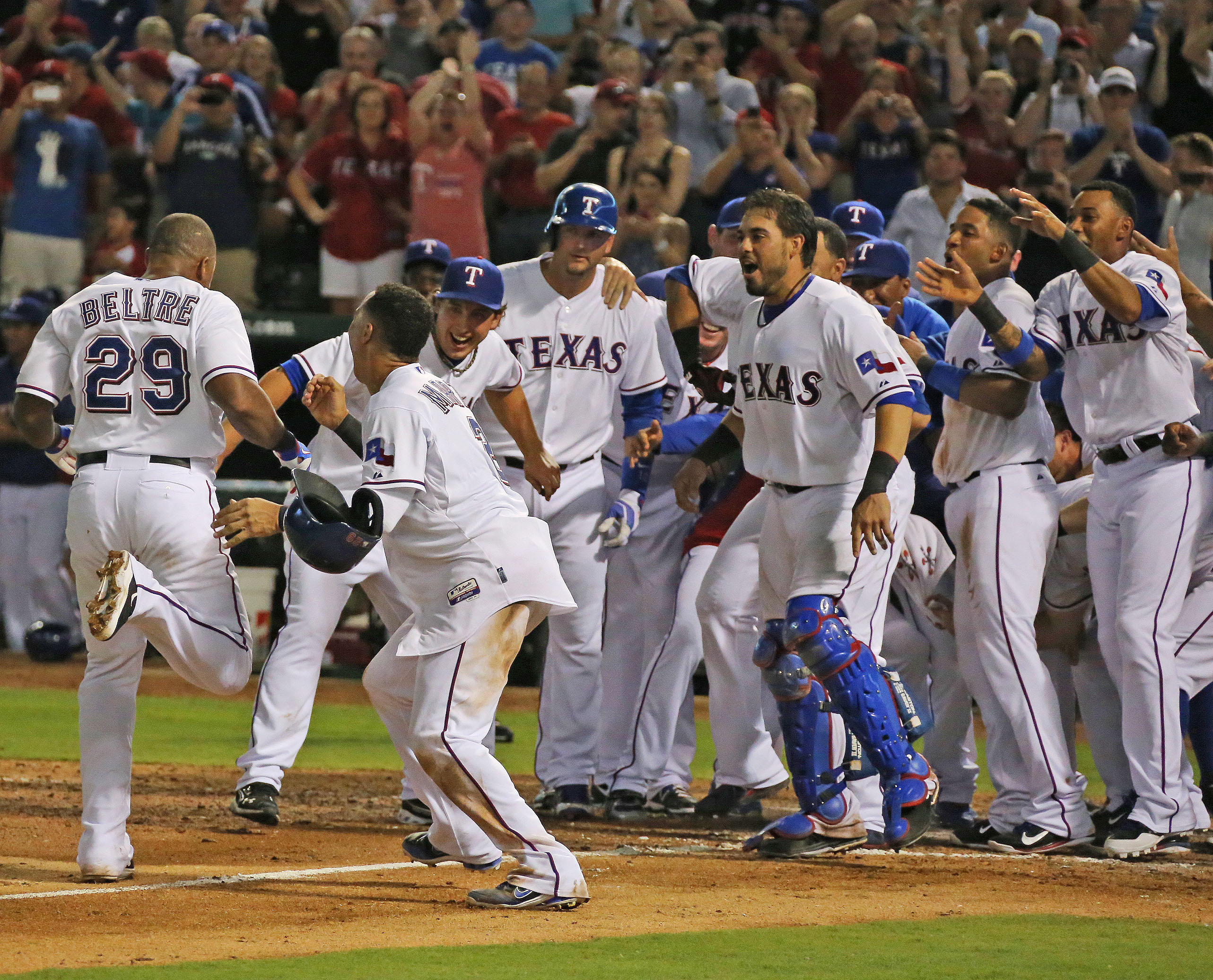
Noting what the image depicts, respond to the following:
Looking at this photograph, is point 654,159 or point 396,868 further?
point 654,159

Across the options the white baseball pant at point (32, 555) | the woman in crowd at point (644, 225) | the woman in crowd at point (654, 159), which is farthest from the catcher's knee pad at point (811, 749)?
the white baseball pant at point (32, 555)

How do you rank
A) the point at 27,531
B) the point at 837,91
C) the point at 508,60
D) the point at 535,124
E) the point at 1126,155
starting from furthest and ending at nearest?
1. the point at 508,60
2. the point at 837,91
3. the point at 27,531
4. the point at 535,124
5. the point at 1126,155

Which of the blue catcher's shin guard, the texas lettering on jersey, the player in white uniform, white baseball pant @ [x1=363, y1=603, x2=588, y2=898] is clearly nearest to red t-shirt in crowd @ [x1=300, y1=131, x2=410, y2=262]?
the texas lettering on jersey

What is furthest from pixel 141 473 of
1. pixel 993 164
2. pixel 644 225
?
pixel 993 164

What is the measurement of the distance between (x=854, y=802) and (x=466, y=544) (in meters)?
2.14

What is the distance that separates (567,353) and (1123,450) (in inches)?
97.7

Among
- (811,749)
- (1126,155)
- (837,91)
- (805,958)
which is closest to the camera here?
(805,958)

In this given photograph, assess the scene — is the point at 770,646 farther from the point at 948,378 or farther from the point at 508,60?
the point at 508,60

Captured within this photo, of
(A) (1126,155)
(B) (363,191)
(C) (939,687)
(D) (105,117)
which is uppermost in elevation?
(D) (105,117)

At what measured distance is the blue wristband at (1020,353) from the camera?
21.6 ft

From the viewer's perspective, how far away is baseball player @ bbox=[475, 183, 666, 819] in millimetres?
7504

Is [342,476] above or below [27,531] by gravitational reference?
above

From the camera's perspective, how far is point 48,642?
498 inches

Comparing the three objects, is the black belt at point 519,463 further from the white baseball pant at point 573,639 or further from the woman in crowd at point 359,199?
the woman in crowd at point 359,199
